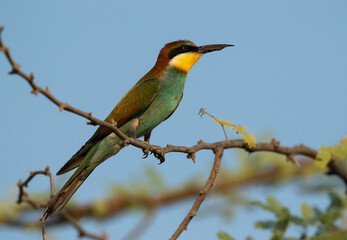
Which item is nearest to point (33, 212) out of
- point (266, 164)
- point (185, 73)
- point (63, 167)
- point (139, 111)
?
point (63, 167)

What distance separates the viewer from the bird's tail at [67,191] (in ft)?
12.1

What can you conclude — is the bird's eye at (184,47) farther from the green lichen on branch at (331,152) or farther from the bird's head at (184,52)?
the green lichen on branch at (331,152)

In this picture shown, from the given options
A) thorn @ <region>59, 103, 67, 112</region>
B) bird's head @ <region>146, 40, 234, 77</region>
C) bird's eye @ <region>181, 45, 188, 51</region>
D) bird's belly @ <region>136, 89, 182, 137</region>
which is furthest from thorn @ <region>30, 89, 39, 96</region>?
bird's eye @ <region>181, 45, 188, 51</region>

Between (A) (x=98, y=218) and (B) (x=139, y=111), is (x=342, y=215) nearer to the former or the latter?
(B) (x=139, y=111)

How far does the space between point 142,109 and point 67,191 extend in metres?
1.05

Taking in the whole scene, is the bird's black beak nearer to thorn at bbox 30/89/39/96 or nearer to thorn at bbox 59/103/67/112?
thorn at bbox 59/103/67/112

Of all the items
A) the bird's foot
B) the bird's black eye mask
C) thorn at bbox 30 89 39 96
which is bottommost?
the bird's foot

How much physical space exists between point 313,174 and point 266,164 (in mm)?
623

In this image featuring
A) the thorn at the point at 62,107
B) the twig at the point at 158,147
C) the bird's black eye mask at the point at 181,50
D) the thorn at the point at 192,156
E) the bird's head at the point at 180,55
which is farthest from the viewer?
the bird's black eye mask at the point at 181,50

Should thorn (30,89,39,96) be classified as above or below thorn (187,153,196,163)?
above

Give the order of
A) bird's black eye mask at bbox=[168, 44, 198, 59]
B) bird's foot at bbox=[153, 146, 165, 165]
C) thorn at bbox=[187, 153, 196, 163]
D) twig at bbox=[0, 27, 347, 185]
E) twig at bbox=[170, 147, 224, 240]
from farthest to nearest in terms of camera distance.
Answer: bird's black eye mask at bbox=[168, 44, 198, 59], bird's foot at bbox=[153, 146, 165, 165], thorn at bbox=[187, 153, 196, 163], twig at bbox=[170, 147, 224, 240], twig at bbox=[0, 27, 347, 185]

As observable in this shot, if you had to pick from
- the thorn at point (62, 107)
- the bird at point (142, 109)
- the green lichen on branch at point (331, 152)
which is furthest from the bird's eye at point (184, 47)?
the thorn at point (62, 107)

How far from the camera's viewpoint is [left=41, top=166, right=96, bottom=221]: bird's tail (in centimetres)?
369

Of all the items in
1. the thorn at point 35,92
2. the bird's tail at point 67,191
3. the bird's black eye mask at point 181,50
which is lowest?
the bird's tail at point 67,191
